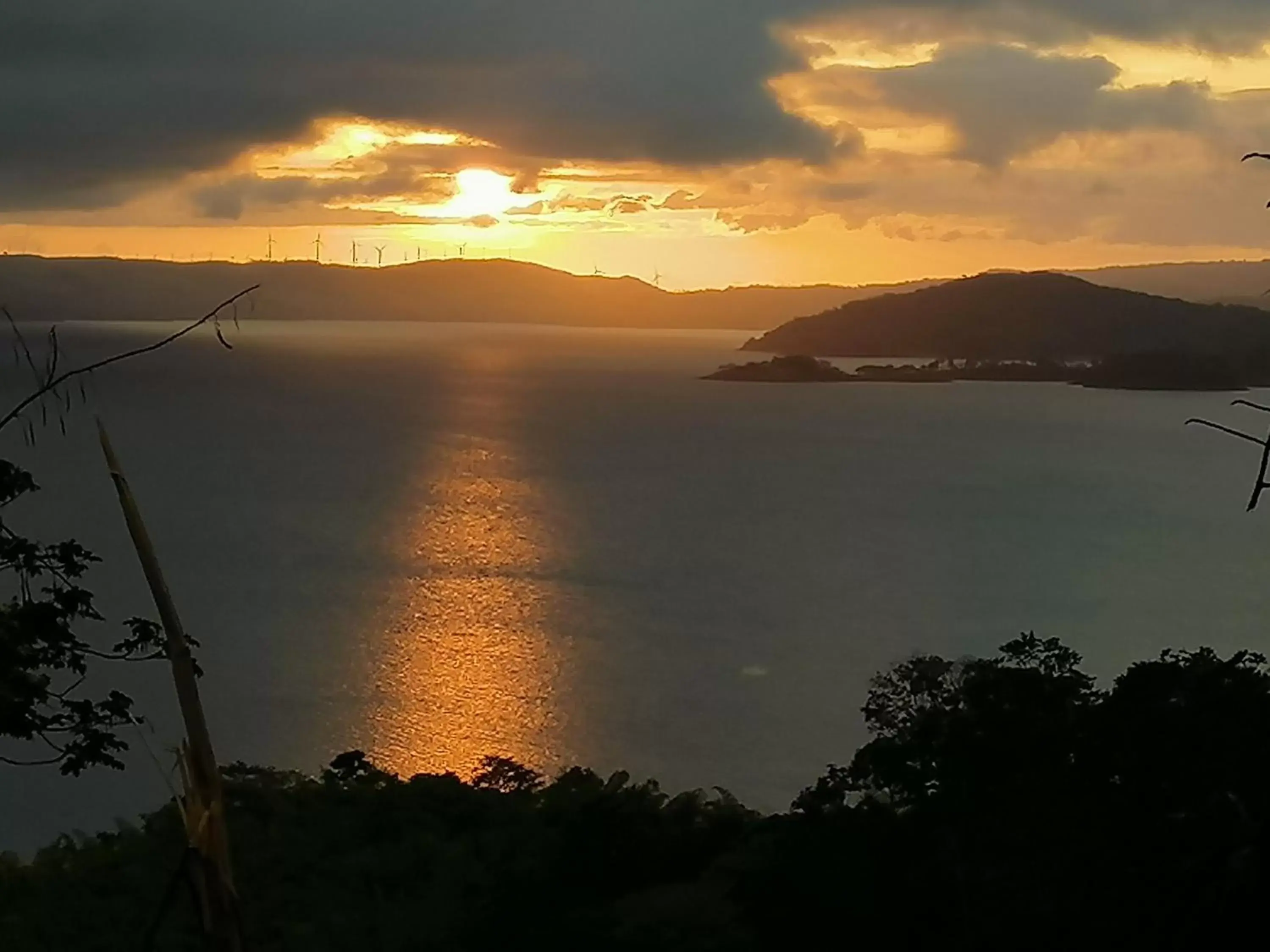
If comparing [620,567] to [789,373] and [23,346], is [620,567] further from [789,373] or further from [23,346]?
[789,373]

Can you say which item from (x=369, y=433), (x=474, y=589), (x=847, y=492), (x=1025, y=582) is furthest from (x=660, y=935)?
(x=369, y=433)

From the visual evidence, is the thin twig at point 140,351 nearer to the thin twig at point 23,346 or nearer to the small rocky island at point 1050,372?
the thin twig at point 23,346

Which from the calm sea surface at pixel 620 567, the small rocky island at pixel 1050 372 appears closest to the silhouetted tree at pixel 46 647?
the calm sea surface at pixel 620 567

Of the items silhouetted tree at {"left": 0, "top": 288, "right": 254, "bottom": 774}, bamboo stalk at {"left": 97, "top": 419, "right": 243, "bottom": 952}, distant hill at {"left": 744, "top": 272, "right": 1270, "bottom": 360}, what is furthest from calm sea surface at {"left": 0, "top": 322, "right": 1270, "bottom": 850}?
distant hill at {"left": 744, "top": 272, "right": 1270, "bottom": 360}

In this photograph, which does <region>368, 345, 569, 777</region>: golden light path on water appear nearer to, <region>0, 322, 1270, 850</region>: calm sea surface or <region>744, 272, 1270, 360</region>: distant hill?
<region>0, 322, 1270, 850</region>: calm sea surface

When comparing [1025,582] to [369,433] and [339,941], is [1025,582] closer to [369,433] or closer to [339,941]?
[339,941]
